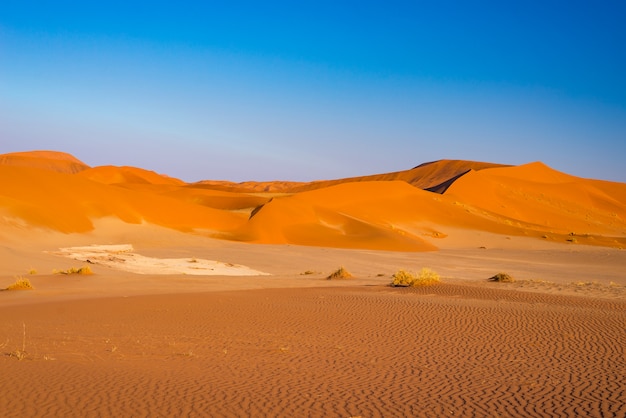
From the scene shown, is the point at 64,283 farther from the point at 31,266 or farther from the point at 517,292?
the point at 517,292

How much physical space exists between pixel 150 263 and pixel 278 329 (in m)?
19.8

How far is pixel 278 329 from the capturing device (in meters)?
12.6

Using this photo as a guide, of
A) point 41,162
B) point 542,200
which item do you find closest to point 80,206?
point 542,200

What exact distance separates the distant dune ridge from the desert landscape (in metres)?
0.69

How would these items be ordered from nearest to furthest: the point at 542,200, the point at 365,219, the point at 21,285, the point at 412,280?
the point at 21,285 → the point at 412,280 → the point at 365,219 → the point at 542,200

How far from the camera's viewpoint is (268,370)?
8.70m

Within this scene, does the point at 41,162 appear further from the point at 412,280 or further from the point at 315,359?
the point at 315,359

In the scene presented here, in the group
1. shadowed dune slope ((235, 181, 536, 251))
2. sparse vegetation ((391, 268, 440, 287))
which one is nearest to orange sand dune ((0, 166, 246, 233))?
shadowed dune slope ((235, 181, 536, 251))

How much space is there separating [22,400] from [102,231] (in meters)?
37.8

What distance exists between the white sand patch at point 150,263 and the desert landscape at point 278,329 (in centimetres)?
15

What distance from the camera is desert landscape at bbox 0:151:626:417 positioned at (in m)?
7.14

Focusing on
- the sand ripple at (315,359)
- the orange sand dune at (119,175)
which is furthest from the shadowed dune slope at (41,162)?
the sand ripple at (315,359)

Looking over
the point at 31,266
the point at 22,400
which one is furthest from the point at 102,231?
the point at 22,400

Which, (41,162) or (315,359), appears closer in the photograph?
(315,359)
